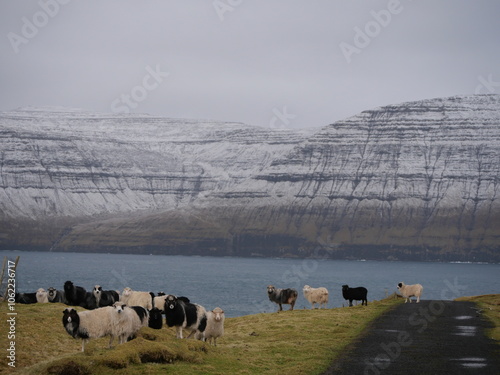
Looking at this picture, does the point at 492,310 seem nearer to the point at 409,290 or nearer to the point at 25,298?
the point at 409,290

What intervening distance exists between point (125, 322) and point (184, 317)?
12.4 feet

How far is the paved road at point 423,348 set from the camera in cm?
3369

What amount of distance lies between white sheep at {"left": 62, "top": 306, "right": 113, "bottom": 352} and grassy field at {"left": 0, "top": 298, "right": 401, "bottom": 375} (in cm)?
72

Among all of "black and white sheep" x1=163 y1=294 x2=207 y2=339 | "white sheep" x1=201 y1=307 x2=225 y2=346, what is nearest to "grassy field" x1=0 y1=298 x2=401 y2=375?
"black and white sheep" x1=163 y1=294 x2=207 y2=339

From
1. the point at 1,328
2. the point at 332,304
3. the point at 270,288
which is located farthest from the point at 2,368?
the point at 332,304

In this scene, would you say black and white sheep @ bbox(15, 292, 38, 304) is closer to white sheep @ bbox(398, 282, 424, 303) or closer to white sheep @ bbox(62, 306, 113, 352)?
white sheep @ bbox(62, 306, 113, 352)

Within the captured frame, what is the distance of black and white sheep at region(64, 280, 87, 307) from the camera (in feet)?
178

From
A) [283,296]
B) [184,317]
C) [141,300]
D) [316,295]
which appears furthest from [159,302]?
[316,295]

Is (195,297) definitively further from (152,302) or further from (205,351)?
(205,351)

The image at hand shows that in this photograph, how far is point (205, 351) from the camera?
36.9 metres

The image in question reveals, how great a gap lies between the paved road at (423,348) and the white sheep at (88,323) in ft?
32.1

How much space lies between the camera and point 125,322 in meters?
36.8

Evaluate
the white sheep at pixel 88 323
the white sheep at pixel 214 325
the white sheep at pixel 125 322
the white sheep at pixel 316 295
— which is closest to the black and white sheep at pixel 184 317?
the white sheep at pixel 214 325

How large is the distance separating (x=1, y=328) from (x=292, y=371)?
47.7 ft
